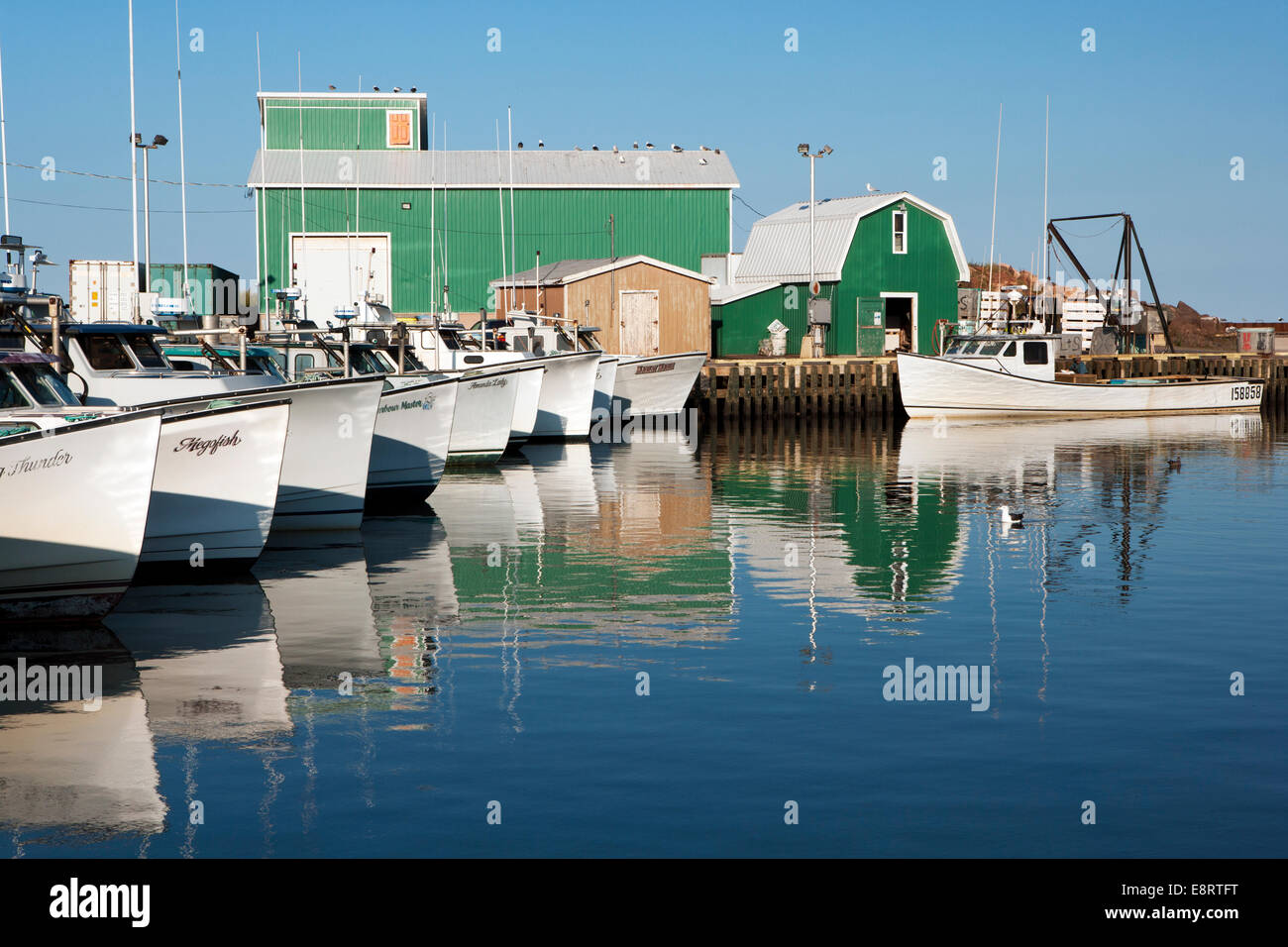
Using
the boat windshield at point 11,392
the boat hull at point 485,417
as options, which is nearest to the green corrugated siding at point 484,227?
the boat hull at point 485,417

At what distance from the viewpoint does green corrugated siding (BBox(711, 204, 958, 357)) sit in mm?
53281

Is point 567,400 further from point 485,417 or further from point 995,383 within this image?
point 995,383

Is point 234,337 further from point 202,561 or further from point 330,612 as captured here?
point 330,612

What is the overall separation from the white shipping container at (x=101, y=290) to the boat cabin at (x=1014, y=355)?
2390cm

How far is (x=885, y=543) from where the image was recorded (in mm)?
18594

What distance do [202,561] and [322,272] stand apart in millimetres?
36644

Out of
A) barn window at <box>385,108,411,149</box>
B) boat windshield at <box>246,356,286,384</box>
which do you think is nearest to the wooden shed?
barn window at <box>385,108,411,149</box>

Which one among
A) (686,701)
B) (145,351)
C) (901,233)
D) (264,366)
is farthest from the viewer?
(901,233)

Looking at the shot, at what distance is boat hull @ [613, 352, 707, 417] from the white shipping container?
13.3 metres

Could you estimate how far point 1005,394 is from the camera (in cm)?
4453

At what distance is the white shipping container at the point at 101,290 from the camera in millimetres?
30953

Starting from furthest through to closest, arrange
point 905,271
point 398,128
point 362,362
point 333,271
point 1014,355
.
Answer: point 398,128, point 905,271, point 333,271, point 1014,355, point 362,362

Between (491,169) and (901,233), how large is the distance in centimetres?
1595

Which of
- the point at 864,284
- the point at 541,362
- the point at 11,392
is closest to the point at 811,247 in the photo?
the point at 864,284
